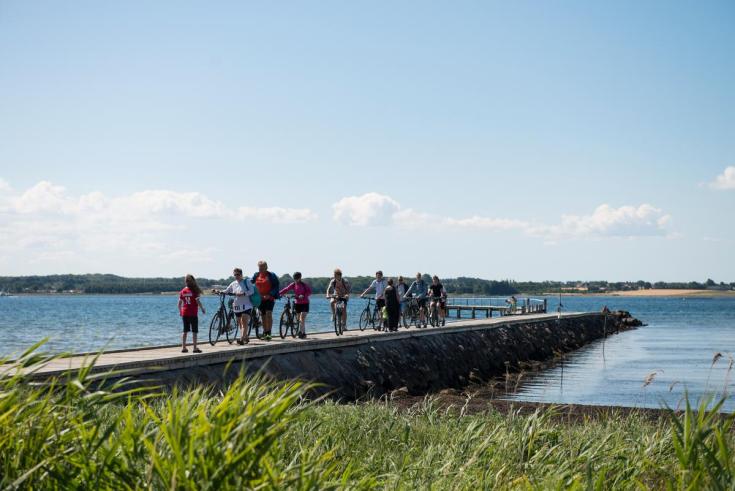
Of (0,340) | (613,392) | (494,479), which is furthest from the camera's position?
(0,340)

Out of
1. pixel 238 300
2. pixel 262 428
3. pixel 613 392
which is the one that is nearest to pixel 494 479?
pixel 262 428

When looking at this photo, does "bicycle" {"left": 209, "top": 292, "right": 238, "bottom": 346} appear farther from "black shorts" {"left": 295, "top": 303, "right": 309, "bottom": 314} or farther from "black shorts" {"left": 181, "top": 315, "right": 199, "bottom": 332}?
"black shorts" {"left": 181, "top": 315, "right": 199, "bottom": 332}

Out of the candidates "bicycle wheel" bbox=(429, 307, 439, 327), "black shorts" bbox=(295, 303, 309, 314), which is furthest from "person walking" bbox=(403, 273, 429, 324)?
"black shorts" bbox=(295, 303, 309, 314)

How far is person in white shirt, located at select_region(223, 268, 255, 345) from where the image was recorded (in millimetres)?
18516

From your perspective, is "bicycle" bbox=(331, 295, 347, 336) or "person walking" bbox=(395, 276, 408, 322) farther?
"person walking" bbox=(395, 276, 408, 322)

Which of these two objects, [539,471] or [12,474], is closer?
[12,474]

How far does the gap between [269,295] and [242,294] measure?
1340 mm

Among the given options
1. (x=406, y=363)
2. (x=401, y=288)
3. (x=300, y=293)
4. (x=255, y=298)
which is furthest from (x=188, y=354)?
(x=401, y=288)

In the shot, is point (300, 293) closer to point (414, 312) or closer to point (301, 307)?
point (301, 307)

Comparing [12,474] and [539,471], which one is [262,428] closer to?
[12,474]

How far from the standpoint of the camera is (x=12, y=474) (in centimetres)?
464

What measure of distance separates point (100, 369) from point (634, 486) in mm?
8640

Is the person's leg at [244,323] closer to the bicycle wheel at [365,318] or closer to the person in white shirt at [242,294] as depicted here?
the person in white shirt at [242,294]

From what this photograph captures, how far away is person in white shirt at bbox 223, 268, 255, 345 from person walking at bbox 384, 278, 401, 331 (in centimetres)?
755
